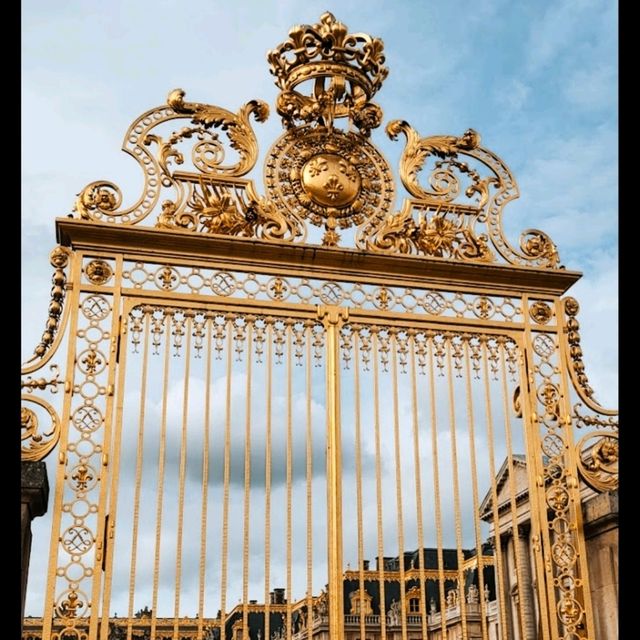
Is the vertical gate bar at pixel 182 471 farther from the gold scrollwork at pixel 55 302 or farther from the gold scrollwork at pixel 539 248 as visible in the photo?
the gold scrollwork at pixel 539 248

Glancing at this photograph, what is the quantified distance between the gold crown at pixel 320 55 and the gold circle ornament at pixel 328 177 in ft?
1.38

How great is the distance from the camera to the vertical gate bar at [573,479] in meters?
6.54

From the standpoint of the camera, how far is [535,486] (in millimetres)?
6789

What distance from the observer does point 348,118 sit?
7.42 meters

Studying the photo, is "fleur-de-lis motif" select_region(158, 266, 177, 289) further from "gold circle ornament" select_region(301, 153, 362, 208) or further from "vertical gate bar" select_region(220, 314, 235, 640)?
"gold circle ornament" select_region(301, 153, 362, 208)

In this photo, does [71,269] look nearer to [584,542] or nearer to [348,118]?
[348,118]

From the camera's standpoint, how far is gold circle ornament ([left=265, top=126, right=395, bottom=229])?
7113 millimetres

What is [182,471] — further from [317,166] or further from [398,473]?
[317,166]

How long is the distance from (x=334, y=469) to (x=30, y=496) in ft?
6.61

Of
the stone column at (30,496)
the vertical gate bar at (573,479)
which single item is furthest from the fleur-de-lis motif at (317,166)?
the stone column at (30,496)

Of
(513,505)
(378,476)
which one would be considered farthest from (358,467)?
(513,505)

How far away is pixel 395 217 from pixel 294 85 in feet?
4.26

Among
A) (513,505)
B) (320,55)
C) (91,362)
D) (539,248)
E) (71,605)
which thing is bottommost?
(71,605)
